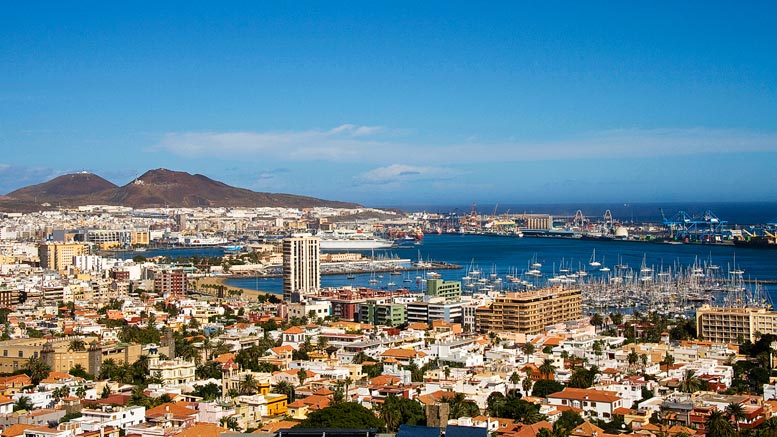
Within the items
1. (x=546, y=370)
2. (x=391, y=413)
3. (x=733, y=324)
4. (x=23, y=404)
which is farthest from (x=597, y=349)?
(x=23, y=404)

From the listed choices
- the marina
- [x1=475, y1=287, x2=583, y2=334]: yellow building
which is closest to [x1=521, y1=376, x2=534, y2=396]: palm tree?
[x1=475, y1=287, x2=583, y2=334]: yellow building

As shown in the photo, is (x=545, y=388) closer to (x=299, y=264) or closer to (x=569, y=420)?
(x=569, y=420)

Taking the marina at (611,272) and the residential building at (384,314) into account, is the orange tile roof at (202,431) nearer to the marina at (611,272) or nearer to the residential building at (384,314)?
the residential building at (384,314)

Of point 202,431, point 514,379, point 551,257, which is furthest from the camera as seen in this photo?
point 551,257

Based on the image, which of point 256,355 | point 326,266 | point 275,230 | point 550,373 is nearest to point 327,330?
point 256,355

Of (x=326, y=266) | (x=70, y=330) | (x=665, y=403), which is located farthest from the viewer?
(x=326, y=266)

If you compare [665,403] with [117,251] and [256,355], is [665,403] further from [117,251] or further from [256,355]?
[117,251]

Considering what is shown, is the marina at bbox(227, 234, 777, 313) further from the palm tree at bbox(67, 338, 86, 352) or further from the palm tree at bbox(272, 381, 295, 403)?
the palm tree at bbox(272, 381, 295, 403)
